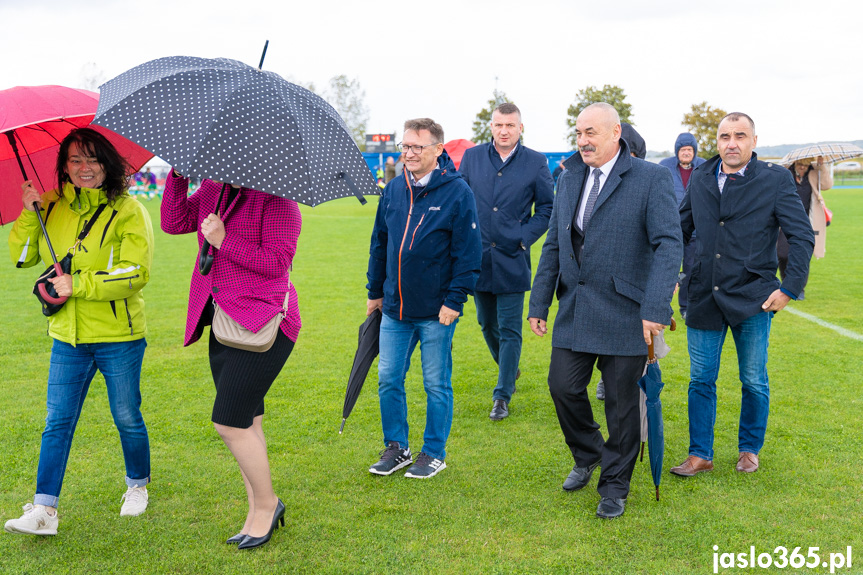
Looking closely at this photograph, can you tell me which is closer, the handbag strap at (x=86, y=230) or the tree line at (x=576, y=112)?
the handbag strap at (x=86, y=230)

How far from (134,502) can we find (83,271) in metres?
1.34

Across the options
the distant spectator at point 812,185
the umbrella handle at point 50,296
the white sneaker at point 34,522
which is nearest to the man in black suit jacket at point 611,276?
the umbrella handle at point 50,296

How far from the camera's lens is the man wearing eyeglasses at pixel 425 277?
471 cm

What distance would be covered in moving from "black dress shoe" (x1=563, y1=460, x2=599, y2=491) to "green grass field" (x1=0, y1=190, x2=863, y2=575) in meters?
0.06

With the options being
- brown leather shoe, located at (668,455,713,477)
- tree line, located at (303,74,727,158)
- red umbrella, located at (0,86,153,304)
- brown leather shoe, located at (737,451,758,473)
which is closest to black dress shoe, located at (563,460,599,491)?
brown leather shoe, located at (668,455,713,477)

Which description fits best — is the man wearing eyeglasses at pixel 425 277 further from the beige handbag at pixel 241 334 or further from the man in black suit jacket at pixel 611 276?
the beige handbag at pixel 241 334

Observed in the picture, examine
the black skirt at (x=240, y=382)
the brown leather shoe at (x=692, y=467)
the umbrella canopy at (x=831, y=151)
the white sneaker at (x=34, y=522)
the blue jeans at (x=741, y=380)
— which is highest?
the umbrella canopy at (x=831, y=151)

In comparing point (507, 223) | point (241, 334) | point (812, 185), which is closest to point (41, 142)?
point (241, 334)

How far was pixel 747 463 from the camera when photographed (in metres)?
4.88

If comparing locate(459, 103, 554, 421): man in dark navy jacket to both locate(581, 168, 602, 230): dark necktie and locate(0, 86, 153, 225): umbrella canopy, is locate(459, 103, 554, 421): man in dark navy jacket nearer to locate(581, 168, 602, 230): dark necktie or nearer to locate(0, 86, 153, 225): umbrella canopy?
locate(581, 168, 602, 230): dark necktie

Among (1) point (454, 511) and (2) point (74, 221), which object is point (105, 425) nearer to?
(2) point (74, 221)

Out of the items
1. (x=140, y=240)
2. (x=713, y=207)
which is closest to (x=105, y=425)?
(x=140, y=240)

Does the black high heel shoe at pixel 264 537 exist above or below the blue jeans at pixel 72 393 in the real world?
below

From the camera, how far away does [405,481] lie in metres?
4.81
